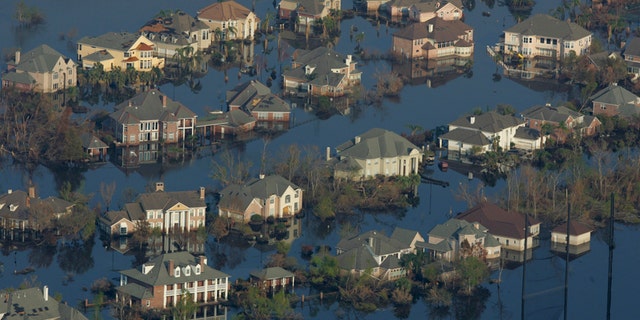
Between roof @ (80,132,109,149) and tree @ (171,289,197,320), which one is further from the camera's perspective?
roof @ (80,132,109,149)

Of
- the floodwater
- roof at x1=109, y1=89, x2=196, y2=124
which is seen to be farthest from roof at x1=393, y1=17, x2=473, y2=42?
roof at x1=109, y1=89, x2=196, y2=124

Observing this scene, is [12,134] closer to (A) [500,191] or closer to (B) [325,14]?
(A) [500,191]

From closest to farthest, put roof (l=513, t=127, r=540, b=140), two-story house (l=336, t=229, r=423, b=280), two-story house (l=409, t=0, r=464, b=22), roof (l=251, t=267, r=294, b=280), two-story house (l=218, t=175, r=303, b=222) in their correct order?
1. roof (l=251, t=267, r=294, b=280)
2. two-story house (l=336, t=229, r=423, b=280)
3. two-story house (l=218, t=175, r=303, b=222)
4. roof (l=513, t=127, r=540, b=140)
5. two-story house (l=409, t=0, r=464, b=22)

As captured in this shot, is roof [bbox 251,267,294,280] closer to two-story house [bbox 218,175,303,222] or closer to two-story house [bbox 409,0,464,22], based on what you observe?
two-story house [bbox 218,175,303,222]

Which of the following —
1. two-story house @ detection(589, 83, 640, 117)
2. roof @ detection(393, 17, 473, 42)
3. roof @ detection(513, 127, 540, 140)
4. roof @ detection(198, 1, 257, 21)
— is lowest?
roof @ detection(513, 127, 540, 140)

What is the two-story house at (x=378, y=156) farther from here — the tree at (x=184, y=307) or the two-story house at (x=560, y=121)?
the tree at (x=184, y=307)

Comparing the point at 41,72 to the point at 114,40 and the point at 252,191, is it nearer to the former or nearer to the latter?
the point at 114,40

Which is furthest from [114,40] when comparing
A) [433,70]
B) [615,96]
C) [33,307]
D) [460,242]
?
[33,307]
